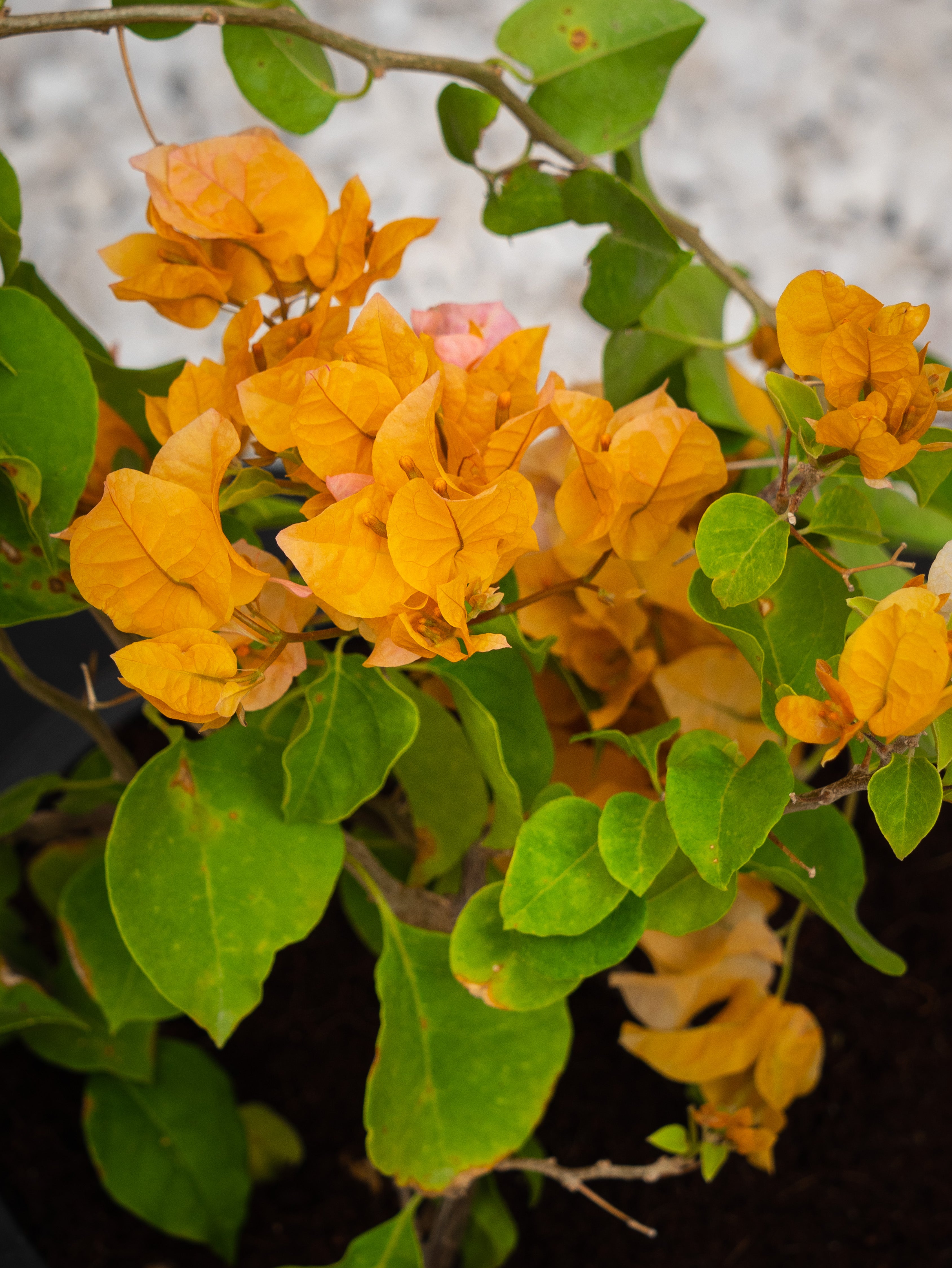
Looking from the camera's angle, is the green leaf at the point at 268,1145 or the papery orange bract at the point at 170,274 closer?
the papery orange bract at the point at 170,274

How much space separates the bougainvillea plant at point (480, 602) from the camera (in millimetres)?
212

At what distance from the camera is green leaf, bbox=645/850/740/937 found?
0.25m

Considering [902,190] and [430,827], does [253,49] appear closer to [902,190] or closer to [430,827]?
[430,827]

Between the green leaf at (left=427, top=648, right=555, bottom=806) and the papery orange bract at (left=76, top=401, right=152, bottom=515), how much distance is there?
0.37ft

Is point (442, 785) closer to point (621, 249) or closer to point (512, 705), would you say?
point (512, 705)

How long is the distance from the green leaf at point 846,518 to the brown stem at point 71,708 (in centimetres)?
21

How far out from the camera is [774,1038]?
1.18ft

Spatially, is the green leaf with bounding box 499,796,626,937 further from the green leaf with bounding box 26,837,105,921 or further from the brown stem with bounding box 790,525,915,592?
the green leaf with bounding box 26,837,105,921

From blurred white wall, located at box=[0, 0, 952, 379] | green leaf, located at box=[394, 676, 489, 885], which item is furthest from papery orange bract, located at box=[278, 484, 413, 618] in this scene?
blurred white wall, located at box=[0, 0, 952, 379]

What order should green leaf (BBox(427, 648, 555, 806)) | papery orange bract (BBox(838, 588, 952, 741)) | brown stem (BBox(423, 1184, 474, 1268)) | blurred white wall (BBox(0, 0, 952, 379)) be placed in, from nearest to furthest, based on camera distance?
papery orange bract (BBox(838, 588, 952, 741)) < green leaf (BBox(427, 648, 555, 806)) < brown stem (BBox(423, 1184, 474, 1268)) < blurred white wall (BBox(0, 0, 952, 379))

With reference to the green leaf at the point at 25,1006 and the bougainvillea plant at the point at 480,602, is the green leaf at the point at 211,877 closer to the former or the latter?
the bougainvillea plant at the point at 480,602

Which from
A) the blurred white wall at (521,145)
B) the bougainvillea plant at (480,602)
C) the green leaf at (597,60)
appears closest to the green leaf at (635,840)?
the bougainvillea plant at (480,602)

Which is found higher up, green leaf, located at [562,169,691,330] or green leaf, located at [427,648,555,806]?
green leaf, located at [562,169,691,330]

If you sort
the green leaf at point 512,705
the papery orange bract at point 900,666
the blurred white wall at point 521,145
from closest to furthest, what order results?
the papery orange bract at point 900,666 < the green leaf at point 512,705 < the blurred white wall at point 521,145
